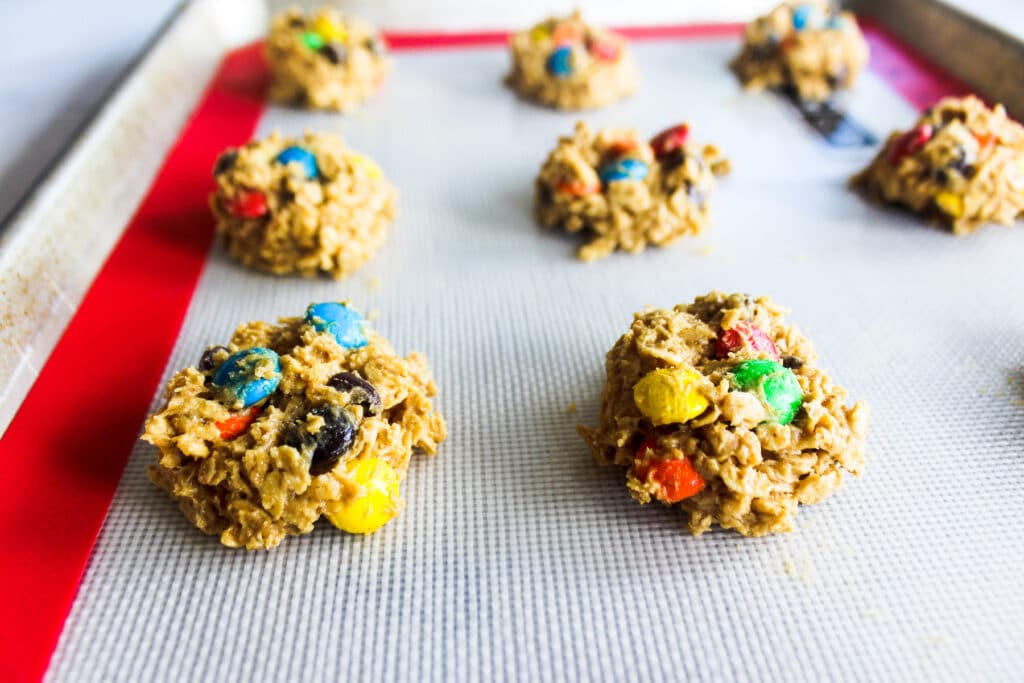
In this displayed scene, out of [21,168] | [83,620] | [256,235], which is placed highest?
[21,168]

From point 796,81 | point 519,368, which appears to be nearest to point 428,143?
point 519,368

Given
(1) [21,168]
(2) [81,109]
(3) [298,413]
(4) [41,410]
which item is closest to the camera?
(3) [298,413]

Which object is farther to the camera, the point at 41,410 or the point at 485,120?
the point at 485,120

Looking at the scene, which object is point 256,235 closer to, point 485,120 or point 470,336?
point 470,336

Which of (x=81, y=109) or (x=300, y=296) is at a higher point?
(x=81, y=109)

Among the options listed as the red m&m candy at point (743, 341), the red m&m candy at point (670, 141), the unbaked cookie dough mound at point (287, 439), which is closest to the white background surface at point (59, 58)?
the unbaked cookie dough mound at point (287, 439)

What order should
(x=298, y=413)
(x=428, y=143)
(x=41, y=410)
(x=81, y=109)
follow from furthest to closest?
(x=428, y=143) → (x=81, y=109) → (x=41, y=410) → (x=298, y=413)
